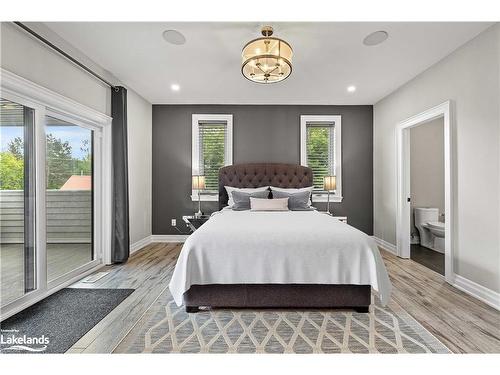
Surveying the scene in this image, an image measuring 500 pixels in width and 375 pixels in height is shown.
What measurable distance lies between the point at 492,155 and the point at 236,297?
2.72 m

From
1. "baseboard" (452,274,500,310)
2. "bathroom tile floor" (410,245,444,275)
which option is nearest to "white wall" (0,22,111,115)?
"baseboard" (452,274,500,310)

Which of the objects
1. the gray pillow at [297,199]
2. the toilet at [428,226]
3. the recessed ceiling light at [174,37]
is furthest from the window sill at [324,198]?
the recessed ceiling light at [174,37]

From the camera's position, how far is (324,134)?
4.94 meters

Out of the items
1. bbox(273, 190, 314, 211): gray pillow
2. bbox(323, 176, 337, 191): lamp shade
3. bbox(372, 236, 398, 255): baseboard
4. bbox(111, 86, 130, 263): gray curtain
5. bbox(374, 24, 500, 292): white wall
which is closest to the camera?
bbox(374, 24, 500, 292): white wall

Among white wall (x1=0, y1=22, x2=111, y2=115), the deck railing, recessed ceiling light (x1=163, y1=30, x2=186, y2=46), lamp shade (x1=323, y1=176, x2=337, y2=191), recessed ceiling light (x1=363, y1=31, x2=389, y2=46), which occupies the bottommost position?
the deck railing

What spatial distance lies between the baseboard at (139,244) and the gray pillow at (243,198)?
5.85 feet

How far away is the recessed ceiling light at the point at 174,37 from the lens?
8.41 feet

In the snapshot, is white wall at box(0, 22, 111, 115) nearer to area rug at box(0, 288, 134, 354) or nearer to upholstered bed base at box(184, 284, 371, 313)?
area rug at box(0, 288, 134, 354)

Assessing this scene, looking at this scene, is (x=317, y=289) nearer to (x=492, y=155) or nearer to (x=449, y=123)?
(x=492, y=155)

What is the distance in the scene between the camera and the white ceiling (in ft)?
8.17

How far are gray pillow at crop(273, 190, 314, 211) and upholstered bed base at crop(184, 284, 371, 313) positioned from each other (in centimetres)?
180

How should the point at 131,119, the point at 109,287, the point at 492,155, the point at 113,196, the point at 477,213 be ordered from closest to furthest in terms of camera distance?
1. the point at 492,155
2. the point at 477,213
3. the point at 109,287
4. the point at 113,196
5. the point at 131,119

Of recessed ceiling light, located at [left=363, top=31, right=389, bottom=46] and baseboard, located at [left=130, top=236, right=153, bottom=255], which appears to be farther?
baseboard, located at [left=130, top=236, right=153, bottom=255]
